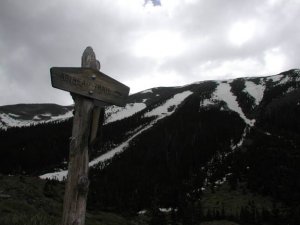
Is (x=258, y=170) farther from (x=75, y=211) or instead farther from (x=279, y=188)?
(x=75, y=211)

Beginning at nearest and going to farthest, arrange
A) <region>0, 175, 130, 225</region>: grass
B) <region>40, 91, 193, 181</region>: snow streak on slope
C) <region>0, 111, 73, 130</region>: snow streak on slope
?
<region>0, 175, 130, 225</region>: grass
<region>40, 91, 193, 181</region>: snow streak on slope
<region>0, 111, 73, 130</region>: snow streak on slope

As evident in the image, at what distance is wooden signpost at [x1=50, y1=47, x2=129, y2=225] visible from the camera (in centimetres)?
441

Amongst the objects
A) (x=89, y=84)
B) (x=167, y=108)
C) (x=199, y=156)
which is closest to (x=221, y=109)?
(x=167, y=108)

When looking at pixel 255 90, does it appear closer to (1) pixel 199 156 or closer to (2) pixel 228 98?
(2) pixel 228 98

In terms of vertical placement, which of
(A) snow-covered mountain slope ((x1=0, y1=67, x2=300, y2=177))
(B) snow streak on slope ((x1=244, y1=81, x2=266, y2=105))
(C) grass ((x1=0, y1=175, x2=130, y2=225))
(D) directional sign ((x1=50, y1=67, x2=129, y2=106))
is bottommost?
(C) grass ((x1=0, y1=175, x2=130, y2=225))

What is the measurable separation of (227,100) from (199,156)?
38.7 m

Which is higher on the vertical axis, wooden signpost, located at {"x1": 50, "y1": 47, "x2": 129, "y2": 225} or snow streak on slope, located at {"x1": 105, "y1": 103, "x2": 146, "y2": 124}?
snow streak on slope, located at {"x1": 105, "y1": 103, "x2": 146, "y2": 124}

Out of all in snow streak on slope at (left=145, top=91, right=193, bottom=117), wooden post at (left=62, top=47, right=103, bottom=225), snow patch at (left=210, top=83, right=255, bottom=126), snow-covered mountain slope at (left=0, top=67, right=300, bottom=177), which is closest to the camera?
wooden post at (left=62, top=47, right=103, bottom=225)

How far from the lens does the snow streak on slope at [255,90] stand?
9856 centimetres

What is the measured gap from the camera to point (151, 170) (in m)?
64.3

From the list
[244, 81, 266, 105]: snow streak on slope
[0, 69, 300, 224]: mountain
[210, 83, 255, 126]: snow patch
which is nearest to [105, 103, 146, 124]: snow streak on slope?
[0, 69, 300, 224]: mountain

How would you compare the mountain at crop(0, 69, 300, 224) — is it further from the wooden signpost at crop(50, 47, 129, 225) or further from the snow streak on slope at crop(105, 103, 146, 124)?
the wooden signpost at crop(50, 47, 129, 225)

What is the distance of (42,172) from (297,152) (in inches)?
2007

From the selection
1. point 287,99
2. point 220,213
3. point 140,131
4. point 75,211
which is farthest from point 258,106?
point 75,211
